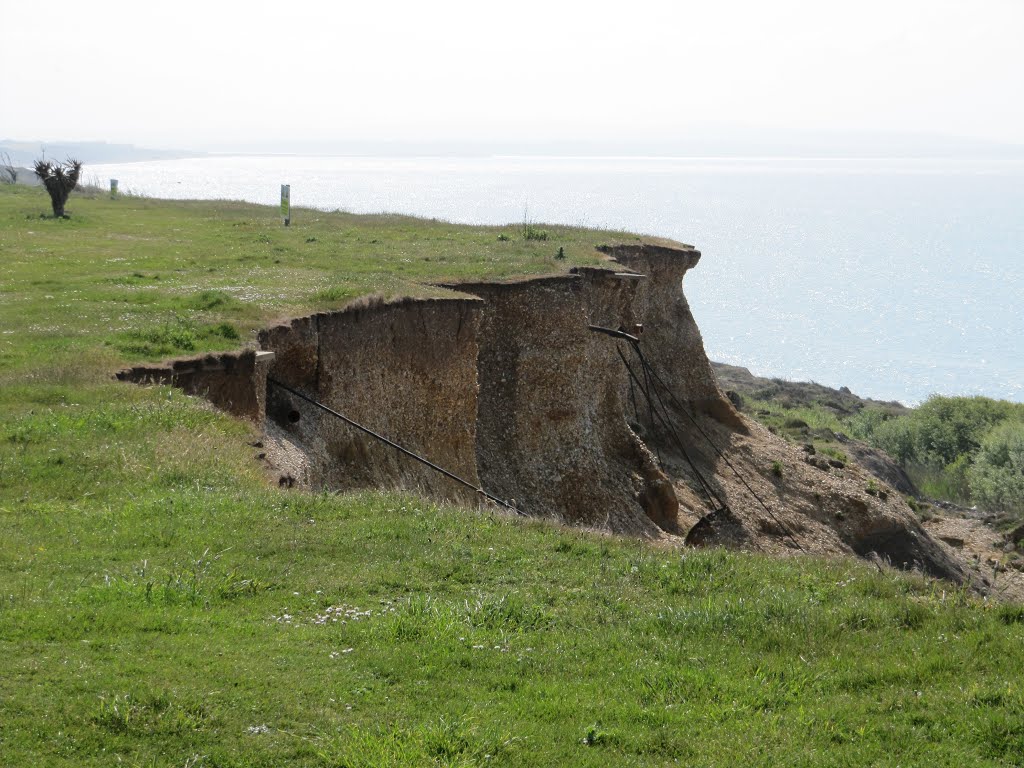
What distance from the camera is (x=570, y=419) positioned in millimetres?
29266

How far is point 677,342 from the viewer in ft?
127

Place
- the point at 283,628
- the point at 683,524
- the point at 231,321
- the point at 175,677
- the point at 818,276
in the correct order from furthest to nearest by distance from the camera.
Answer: the point at 818,276, the point at 683,524, the point at 231,321, the point at 283,628, the point at 175,677

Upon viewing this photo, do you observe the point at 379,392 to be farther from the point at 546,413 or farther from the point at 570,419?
the point at 570,419

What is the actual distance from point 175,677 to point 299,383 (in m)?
12.9

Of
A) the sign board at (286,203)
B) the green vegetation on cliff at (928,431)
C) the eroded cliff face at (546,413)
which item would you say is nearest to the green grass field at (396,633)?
the eroded cliff face at (546,413)

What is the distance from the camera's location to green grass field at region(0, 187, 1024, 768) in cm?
755

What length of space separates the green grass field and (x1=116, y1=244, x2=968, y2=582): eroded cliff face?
3.30 m

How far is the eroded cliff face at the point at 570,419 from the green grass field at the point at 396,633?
3.30m

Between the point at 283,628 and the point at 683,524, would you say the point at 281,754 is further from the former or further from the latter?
the point at 683,524

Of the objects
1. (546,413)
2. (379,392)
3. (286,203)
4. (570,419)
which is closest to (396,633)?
(379,392)

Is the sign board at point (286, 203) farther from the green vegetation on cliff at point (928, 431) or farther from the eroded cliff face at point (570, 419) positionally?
the green vegetation on cliff at point (928, 431)

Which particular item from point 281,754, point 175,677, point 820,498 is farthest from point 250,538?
point 820,498

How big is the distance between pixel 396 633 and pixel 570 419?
20.1 m

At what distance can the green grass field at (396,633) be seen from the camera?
7.55 m
